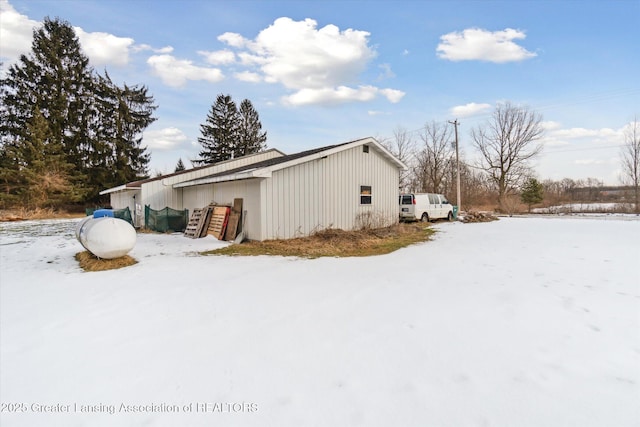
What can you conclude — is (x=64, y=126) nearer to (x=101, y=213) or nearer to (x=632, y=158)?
(x=101, y=213)

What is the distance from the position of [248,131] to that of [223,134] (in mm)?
3150

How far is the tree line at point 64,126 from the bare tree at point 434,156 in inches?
1146

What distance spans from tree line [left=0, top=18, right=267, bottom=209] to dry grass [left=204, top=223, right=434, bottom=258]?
23.8 m

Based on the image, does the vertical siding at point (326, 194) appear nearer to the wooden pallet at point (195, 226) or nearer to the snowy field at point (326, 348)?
the wooden pallet at point (195, 226)

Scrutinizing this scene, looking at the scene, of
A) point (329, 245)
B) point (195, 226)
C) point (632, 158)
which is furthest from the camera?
point (632, 158)

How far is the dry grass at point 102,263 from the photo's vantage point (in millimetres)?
6383

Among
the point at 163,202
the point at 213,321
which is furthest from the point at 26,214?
the point at 213,321

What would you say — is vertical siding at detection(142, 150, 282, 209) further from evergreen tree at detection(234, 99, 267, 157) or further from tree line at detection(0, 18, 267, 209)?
evergreen tree at detection(234, 99, 267, 157)

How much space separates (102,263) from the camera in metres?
6.58

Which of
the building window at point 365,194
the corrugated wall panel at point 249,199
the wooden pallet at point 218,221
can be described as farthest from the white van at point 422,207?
the wooden pallet at point 218,221

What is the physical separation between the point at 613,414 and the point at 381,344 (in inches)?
62.7

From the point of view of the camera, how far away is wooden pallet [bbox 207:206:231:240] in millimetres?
10469

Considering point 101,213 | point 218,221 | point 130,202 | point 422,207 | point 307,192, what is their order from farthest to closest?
point 130,202, point 422,207, point 218,221, point 307,192, point 101,213

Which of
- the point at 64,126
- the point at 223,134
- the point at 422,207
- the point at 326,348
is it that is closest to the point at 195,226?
the point at 326,348
